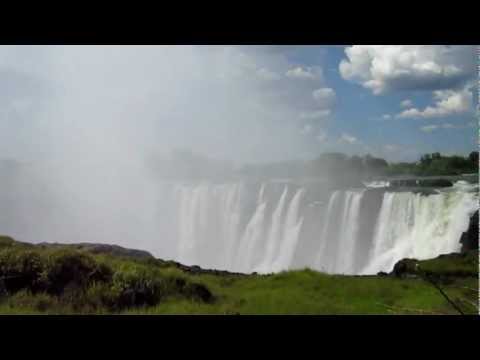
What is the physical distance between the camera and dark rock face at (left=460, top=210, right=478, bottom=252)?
73.2 ft

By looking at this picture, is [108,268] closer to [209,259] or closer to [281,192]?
[281,192]

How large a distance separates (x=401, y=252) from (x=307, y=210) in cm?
1288

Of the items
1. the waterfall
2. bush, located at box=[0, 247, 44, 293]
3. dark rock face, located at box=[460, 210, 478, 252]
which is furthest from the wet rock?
the waterfall

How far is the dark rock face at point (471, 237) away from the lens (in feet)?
73.2

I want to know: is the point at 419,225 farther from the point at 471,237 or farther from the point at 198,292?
the point at 198,292

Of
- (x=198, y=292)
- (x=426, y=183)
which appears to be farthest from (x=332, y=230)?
(x=198, y=292)

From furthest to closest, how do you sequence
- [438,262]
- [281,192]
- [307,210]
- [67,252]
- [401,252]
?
1. [281,192]
2. [307,210]
3. [401,252]
4. [438,262]
5. [67,252]

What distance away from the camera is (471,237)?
893 inches

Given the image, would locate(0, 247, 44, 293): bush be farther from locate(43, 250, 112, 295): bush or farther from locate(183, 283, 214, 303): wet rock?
→ locate(183, 283, 214, 303): wet rock

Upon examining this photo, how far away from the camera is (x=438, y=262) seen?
65.8ft

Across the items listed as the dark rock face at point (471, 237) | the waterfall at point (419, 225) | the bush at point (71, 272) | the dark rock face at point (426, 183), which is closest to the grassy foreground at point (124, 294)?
the bush at point (71, 272)

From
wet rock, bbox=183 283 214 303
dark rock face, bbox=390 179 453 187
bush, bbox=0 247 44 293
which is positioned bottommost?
wet rock, bbox=183 283 214 303

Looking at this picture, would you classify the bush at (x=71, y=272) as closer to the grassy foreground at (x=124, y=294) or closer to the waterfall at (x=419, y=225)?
the grassy foreground at (x=124, y=294)
